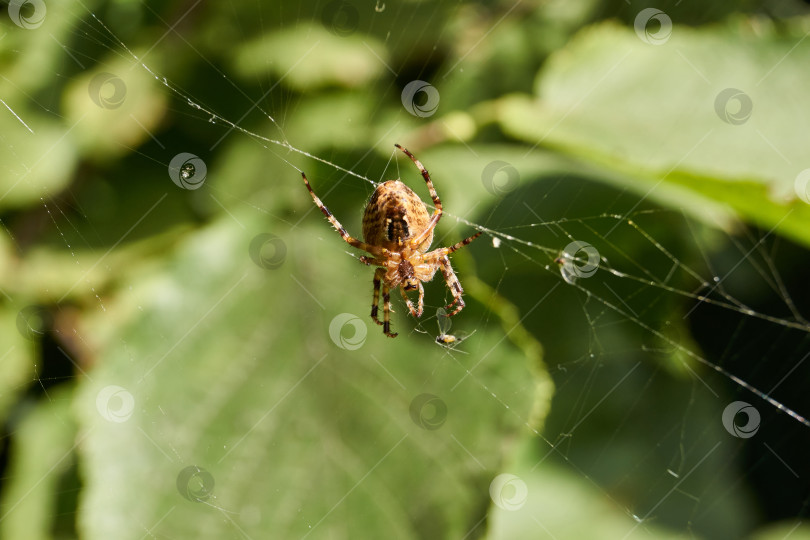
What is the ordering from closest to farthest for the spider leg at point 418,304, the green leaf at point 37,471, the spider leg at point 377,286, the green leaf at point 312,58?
1. the green leaf at point 37,471
2. the green leaf at point 312,58
3. the spider leg at point 418,304
4. the spider leg at point 377,286

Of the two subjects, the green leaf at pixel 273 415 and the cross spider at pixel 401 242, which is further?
the cross spider at pixel 401 242

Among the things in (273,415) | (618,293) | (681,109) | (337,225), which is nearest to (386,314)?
(337,225)

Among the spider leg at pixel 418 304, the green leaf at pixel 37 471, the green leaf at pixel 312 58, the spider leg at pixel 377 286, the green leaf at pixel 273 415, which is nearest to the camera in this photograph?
the green leaf at pixel 273 415

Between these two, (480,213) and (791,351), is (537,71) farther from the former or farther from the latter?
(791,351)

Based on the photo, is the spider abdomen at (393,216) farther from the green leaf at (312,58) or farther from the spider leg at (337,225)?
the green leaf at (312,58)

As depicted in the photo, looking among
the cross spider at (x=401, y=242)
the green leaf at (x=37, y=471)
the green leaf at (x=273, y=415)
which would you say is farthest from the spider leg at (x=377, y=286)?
the green leaf at (x=37, y=471)

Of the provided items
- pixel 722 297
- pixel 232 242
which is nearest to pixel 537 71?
pixel 722 297

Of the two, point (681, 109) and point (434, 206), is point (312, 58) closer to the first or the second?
point (434, 206)
